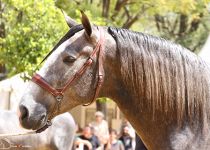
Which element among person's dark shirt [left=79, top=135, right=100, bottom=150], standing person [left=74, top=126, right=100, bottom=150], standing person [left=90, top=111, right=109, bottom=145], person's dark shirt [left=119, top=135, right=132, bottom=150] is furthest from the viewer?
standing person [left=90, top=111, right=109, bottom=145]

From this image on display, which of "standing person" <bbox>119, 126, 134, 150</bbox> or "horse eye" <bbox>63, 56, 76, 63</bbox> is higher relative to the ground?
"horse eye" <bbox>63, 56, 76, 63</bbox>

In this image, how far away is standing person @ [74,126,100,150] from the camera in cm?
1291

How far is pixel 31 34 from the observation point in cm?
1595

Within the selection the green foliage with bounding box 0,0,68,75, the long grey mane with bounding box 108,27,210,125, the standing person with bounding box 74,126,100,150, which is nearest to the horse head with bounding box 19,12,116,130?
the long grey mane with bounding box 108,27,210,125

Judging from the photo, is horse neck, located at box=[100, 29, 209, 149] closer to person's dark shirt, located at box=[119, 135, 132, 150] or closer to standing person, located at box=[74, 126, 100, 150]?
person's dark shirt, located at box=[119, 135, 132, 150]

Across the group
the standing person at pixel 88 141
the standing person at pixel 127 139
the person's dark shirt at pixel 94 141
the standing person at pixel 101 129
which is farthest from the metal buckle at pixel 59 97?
the standing person at pixel 101 129

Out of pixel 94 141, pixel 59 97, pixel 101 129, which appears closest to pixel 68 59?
pixel 59 97

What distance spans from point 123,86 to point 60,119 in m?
7.24

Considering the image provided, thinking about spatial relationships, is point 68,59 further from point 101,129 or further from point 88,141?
point 101,129

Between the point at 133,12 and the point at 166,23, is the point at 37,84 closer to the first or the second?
the point at 133,12

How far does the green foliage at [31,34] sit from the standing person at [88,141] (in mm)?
3079

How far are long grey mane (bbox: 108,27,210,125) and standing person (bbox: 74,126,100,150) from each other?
8740mm

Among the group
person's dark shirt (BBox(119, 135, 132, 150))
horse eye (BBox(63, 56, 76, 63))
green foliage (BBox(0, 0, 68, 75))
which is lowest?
person's dark shirt (BBox(119, 135, 132, 150))

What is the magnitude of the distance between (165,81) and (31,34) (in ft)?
39.4
